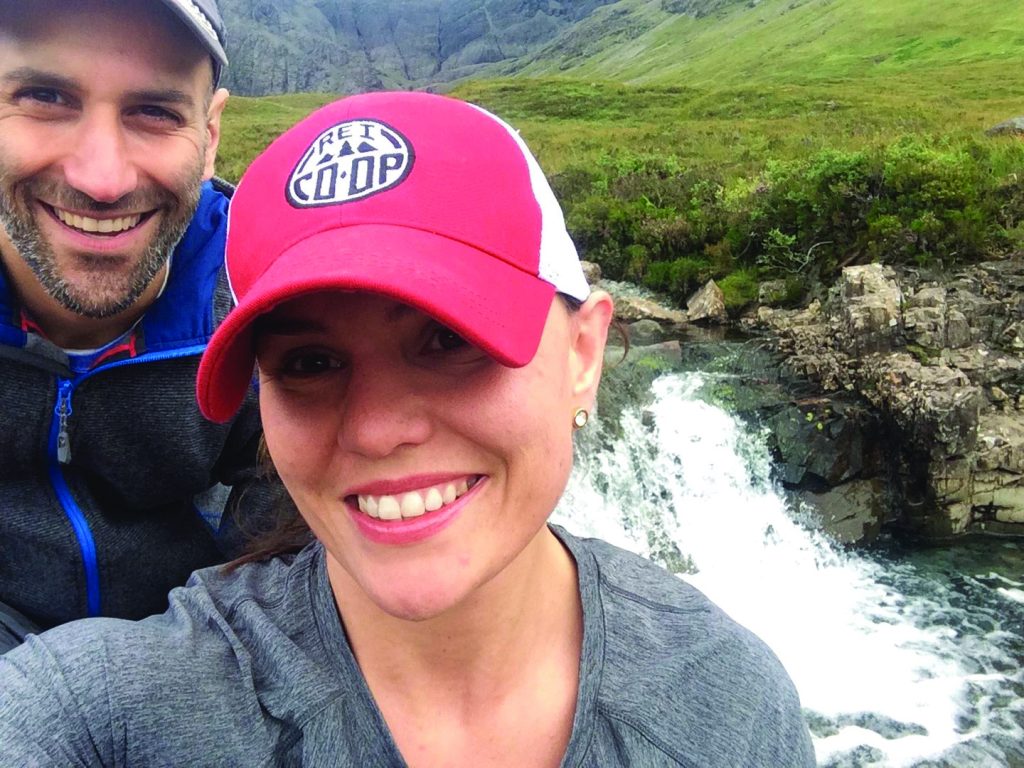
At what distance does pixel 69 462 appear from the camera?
237 centimetres

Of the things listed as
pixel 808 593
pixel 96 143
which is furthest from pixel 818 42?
pixel 96 143

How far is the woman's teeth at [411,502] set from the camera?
1455 mm

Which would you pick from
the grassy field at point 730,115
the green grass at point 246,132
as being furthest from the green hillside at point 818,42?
the green grass at point 246,132

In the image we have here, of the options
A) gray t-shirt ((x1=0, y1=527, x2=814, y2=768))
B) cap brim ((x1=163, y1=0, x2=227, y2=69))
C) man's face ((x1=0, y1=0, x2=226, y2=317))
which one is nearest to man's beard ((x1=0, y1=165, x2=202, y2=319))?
man's face ((x1=0, y1=0, x2=226, y2=317))

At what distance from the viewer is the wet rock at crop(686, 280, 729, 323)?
12.8m

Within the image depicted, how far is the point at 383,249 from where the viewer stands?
1257 millimetres

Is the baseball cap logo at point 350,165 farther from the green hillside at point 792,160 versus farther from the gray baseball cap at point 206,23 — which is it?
the green hillside at point 792,160

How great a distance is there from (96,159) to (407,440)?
4.84 ft

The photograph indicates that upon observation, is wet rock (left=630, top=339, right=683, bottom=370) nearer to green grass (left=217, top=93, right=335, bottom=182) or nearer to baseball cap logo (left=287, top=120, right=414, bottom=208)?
green grass (left=217, top=93, right=335, bottom=182)

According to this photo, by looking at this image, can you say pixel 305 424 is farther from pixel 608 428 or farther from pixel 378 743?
pixel 608 428

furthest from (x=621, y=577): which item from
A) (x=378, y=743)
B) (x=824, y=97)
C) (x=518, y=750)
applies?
(x=824, y=97)

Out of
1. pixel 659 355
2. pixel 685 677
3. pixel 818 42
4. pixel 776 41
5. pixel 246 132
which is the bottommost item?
pixel 685 677

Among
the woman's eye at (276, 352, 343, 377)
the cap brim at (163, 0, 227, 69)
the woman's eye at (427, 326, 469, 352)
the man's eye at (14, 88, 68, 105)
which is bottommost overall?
the woman's eye at (276, 352, 343, 377)

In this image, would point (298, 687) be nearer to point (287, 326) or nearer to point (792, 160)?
point (287, 326)
